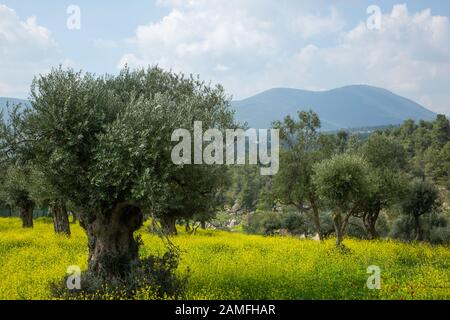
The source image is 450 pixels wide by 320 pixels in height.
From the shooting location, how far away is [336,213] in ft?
101

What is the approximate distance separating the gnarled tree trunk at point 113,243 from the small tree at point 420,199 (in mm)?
31524

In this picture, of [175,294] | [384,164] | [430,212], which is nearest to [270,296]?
[175,294]

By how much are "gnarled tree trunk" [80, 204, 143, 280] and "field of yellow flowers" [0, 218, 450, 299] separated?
205 centimetres

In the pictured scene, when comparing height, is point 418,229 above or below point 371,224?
below

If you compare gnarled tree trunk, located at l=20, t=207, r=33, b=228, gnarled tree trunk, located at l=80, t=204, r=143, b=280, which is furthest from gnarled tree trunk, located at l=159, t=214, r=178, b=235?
gnarled tree trunk, located at l=20, t=207, r=33, b=228

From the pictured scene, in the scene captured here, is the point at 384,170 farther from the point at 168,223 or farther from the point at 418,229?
the point at 168,223

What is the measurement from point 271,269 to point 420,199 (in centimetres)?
2760

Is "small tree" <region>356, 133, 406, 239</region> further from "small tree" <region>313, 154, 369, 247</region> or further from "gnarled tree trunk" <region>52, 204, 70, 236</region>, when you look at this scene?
"gnarled tree trunk" <region>52, 204, 70, 236</region>

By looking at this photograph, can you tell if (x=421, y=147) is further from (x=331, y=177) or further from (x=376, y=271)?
(x=376, y=271)

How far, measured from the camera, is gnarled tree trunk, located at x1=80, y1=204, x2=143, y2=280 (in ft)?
56.0

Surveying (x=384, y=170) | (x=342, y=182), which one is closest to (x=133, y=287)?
(x=342, y=182)

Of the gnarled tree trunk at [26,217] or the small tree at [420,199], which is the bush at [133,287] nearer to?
the small tree at [420,199]

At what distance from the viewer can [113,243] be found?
57.4 ft

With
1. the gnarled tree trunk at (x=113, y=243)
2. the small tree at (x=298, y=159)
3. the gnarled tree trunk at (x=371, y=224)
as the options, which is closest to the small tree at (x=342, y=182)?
the small tree at (x=298, y=159)
